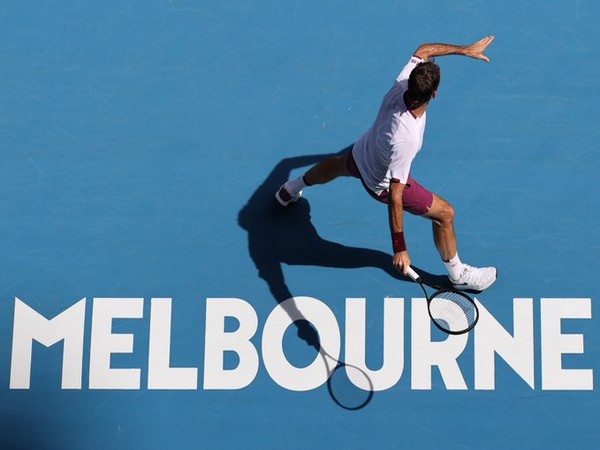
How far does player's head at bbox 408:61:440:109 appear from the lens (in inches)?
189

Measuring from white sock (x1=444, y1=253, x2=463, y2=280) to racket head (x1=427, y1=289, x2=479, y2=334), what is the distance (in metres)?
0.14

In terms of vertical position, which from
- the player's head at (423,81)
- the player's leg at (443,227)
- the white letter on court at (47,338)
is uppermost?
the player's head at (423,81)

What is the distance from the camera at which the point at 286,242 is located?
620 centimetres

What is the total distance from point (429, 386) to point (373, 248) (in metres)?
0.98

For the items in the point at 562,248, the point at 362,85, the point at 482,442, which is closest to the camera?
the point at 482,442

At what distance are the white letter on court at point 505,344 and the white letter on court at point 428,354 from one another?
0.11 meters

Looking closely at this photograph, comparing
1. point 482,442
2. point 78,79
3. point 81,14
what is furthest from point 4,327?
point 482,442

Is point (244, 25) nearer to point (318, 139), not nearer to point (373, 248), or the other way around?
point (318, 139)

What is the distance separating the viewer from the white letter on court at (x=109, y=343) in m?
5.91

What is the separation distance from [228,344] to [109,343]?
779mm

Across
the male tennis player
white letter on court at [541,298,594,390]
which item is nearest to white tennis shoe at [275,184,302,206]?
the male tennis player

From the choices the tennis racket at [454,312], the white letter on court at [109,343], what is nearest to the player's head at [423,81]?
the tennis racket at [454,312]

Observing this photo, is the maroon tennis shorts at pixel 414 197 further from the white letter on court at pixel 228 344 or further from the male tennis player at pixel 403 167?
the white letter on court at pixel 228 344

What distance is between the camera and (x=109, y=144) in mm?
6391
